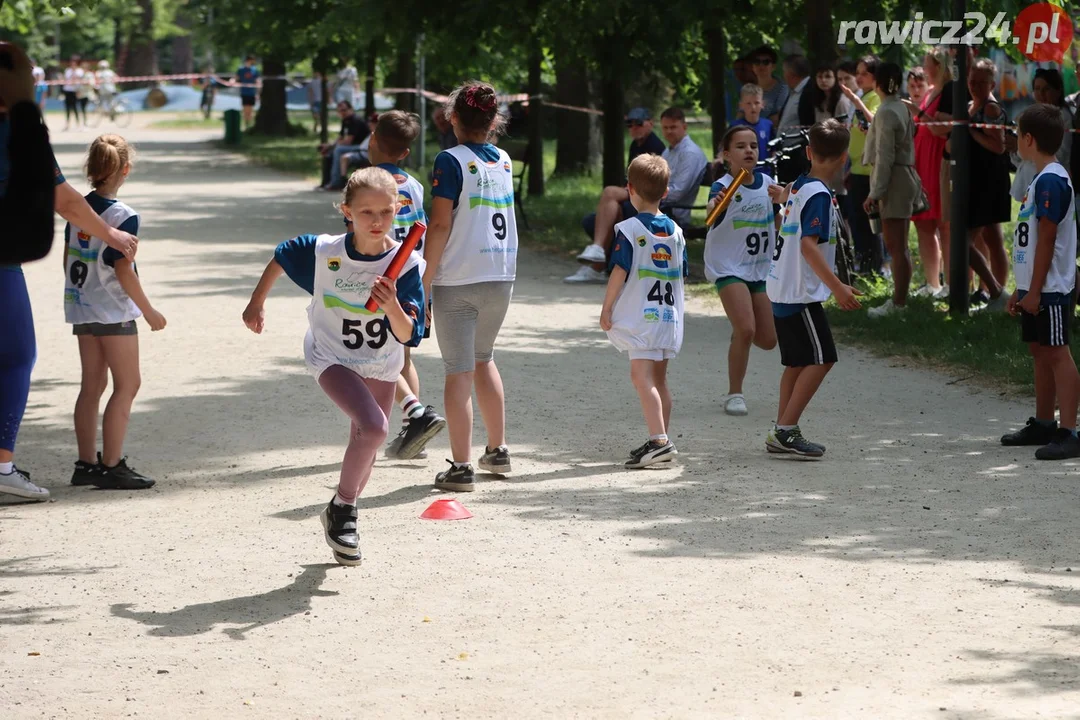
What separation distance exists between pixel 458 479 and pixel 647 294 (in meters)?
1.40

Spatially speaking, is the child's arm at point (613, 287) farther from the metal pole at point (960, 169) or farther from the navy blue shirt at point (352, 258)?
the metal pole at point (960, 169)

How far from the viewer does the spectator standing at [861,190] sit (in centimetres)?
1429

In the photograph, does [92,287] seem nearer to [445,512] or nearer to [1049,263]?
[445,512]

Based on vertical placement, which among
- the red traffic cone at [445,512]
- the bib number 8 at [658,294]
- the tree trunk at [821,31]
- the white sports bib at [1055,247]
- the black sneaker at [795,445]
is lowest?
the red traffic cone at [445,512]

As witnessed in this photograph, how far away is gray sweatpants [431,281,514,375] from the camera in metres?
7.27

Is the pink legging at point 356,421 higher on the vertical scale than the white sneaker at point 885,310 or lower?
higher

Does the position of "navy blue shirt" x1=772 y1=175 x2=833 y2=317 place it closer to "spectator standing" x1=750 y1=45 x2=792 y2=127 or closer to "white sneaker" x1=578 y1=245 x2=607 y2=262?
"white sneaker" x1=578 y1=245 x2=607 y2=262

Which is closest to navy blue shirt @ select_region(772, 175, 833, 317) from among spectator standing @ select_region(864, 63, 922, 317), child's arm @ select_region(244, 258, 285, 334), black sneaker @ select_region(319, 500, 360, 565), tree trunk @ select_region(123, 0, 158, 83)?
child's arm @ select_region(244, 258, 285, 334)

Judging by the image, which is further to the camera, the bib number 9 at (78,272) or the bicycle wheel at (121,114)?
the bicycle wheel at (121,114)

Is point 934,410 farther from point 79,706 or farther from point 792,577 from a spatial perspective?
point 79,706

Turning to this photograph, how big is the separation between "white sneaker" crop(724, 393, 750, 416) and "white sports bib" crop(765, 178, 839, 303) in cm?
127

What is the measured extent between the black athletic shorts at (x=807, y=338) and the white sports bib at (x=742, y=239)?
1257 millimetres

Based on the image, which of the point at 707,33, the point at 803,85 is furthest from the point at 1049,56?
the point at 707,33

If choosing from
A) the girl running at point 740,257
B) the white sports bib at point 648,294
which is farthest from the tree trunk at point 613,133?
the white sports bib at point 648,294
